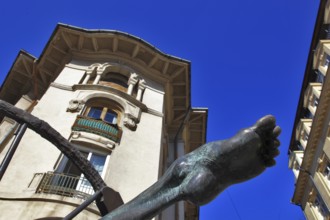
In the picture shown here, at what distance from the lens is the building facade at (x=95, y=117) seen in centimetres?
1038

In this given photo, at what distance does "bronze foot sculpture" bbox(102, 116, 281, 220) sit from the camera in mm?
1668

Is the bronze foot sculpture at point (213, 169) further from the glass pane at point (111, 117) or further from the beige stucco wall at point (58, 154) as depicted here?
the glass pane at point (111, 117)

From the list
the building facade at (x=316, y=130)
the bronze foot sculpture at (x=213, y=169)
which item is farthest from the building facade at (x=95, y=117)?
the building facade at (x=316, y=130)

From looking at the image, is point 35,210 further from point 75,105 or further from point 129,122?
point 129,122

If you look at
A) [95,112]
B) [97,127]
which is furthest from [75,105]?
[97,127]

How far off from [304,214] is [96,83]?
2193 cm

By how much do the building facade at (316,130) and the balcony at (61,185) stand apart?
17.9m

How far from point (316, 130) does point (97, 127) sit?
1827 centimetres

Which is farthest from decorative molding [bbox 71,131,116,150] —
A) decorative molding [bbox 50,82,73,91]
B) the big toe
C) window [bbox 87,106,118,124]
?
the big toe

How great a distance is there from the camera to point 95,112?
48.6 feet

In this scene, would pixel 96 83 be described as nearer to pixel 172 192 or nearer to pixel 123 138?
pixel 123 138

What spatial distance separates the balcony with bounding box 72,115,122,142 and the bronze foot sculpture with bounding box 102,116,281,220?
11.3 metres

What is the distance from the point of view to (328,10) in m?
26.4

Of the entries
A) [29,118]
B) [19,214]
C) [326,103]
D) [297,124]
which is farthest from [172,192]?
[297,124]
